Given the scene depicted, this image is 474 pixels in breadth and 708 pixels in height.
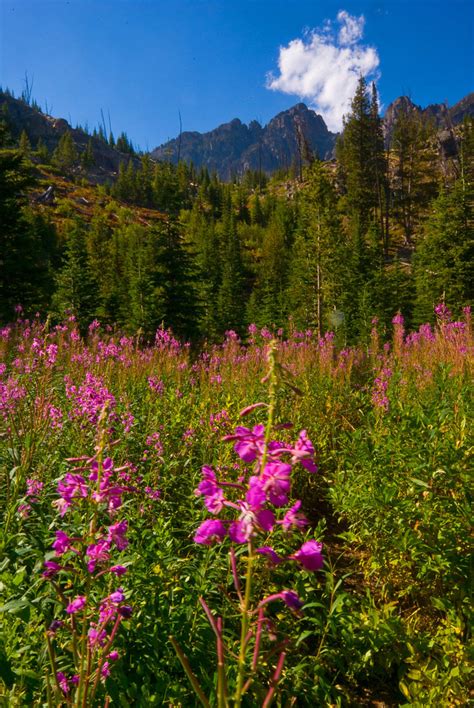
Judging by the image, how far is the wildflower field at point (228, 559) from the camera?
0.88 m

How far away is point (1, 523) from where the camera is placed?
210 centimetres

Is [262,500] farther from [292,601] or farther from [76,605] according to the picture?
[76,605]

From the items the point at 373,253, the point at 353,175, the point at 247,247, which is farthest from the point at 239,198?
the point at 373,253

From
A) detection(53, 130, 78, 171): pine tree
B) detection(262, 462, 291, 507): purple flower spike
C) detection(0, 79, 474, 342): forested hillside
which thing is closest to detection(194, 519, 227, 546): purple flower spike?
detection(262, 462, 291, 507): purple flower spike

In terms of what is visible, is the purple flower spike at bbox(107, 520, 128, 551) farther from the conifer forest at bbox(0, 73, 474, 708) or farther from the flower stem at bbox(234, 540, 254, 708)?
the flower stem at bbox(234, 540, 254, 708)

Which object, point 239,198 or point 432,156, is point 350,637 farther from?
point 239,198

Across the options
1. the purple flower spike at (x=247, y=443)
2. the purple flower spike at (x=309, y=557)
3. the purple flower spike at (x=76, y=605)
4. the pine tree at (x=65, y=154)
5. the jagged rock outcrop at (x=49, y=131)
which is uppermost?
the jagged rock outcrop at (x=49, y=131)

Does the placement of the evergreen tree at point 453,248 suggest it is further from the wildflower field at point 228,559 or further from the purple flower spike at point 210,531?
the purple flower spike at point 210,531

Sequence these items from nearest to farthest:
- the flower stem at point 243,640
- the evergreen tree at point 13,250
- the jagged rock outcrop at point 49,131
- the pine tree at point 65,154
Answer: the flower stem at point 243,640, the evergreen tree at point 13,250, the pine tree at point 65,154, the jagged rock outcrop at point 49,131

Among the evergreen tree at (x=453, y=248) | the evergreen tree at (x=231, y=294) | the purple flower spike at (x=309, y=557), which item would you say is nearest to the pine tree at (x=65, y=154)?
the evergreen tree at (x=231, y=294)

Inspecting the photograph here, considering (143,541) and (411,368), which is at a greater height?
(411,368)

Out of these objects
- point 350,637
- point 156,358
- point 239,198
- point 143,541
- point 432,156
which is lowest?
point 350,637

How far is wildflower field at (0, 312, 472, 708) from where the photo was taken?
88 centimetres

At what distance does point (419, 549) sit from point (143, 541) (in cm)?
162
